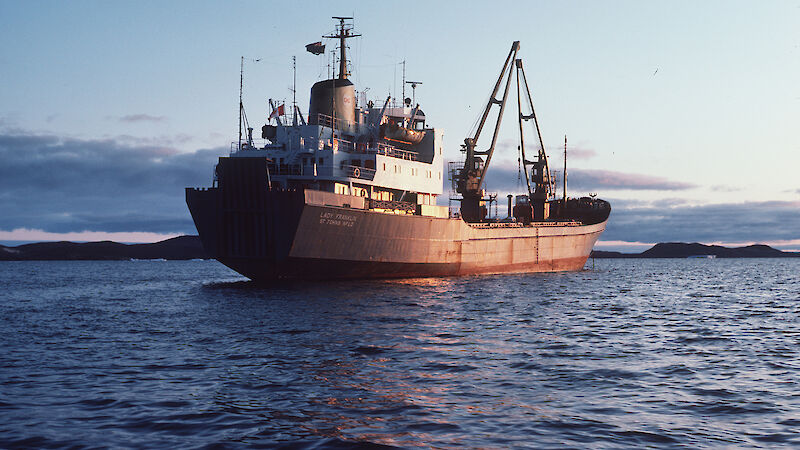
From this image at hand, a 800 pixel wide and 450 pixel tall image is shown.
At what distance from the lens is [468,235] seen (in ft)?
159

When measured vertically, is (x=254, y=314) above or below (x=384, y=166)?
below

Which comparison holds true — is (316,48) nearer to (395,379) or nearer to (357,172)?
(357,172)

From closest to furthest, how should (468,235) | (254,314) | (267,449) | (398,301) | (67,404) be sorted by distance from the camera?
(267,449), (67,404), (254,314), (398,301), (468,235)

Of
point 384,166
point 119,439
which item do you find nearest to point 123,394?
point 119,439

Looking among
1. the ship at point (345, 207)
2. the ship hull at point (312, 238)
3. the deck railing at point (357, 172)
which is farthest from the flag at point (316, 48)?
the ship hull at point (312, 238)

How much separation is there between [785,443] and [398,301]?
68.6ft

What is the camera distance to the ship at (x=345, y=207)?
35.3 m

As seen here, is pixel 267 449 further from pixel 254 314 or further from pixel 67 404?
pixel 254 314

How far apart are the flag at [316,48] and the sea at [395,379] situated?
78.8 feet

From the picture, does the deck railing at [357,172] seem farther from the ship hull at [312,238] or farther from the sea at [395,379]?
the sea at [395,379]

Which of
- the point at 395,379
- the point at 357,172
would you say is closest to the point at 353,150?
the point at 357,172

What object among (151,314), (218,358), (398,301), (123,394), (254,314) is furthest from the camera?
(398,301)

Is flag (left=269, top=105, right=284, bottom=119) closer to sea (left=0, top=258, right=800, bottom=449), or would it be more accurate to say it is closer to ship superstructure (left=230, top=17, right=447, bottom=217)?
ship superstructure (left=230, top=17, right=447, bottom=217)

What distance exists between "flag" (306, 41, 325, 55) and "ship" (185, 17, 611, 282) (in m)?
0.08
